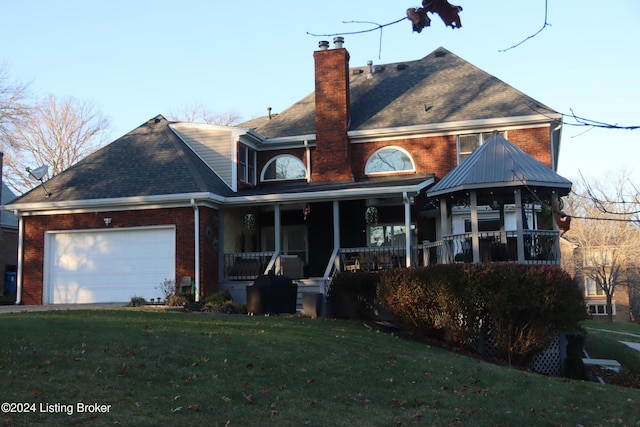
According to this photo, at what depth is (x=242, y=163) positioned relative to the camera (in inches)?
863

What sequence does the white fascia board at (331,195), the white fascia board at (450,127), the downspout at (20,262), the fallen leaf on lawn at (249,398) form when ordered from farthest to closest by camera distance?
the white fascia board at (450,127), the downspout at (20,262), the white fascia board at (331,195), the fallen leaf on lawn at (249,398)

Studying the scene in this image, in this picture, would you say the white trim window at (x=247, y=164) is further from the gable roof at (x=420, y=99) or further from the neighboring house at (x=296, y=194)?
the gable roof at (x=420, y=99)

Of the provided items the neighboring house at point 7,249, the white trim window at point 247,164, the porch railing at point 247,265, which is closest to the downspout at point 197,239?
the porch railing at point 247,265

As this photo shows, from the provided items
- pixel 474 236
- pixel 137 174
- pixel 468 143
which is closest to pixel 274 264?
pixel 137 174

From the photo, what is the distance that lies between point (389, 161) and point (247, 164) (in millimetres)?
4518

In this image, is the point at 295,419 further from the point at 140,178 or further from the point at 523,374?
the point at 140,178

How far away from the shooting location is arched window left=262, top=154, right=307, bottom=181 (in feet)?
74.5

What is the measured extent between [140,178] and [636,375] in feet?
45.5

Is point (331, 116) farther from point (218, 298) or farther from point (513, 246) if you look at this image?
point (513, 246)

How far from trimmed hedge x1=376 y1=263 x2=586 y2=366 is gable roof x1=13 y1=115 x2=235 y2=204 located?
773 cm

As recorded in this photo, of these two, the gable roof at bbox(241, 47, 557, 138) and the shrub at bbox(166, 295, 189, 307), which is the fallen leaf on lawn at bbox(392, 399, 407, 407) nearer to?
the shrub at bbox(166, 295, 189, 307)

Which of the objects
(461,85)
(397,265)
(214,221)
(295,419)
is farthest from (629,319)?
(295,419)

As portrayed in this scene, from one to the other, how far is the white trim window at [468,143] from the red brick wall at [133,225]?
25.0 feet

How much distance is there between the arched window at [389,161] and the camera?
21656mm
